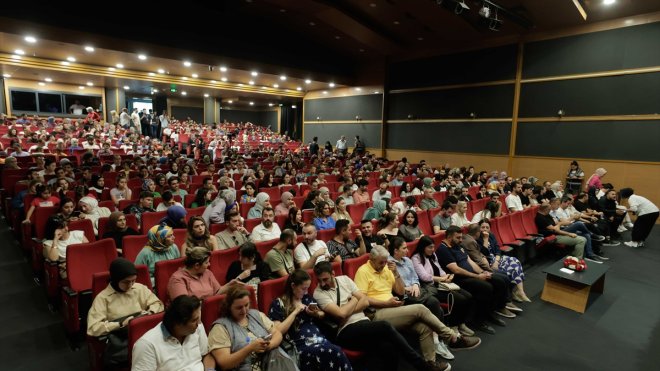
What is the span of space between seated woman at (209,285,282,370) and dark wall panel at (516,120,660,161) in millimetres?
10168

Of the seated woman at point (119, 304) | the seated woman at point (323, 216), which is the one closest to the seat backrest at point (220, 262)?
the seated woman at point (119, 304)

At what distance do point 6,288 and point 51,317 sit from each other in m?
0.95

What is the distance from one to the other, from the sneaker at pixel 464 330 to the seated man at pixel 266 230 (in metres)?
2.08

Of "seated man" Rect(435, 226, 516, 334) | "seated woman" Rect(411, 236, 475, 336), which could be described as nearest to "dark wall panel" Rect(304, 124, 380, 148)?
"seated man" Rect(435, 226, 516, 334)

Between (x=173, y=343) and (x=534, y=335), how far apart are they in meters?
3.24

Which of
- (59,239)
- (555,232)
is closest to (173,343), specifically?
(59,239)

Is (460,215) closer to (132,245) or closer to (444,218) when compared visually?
(444,218)

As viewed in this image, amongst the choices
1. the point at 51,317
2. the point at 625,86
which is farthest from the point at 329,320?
the point at 625,86

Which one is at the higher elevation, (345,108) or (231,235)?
(345,108)

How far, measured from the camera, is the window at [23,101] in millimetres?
15898

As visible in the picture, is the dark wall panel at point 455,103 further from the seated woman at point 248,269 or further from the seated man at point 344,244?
the seated woman at point 248,269

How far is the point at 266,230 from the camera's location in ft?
13.1

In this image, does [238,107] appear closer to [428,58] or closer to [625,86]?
[428,58]

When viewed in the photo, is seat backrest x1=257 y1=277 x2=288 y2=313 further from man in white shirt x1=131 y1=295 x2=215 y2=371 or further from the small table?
the small table
